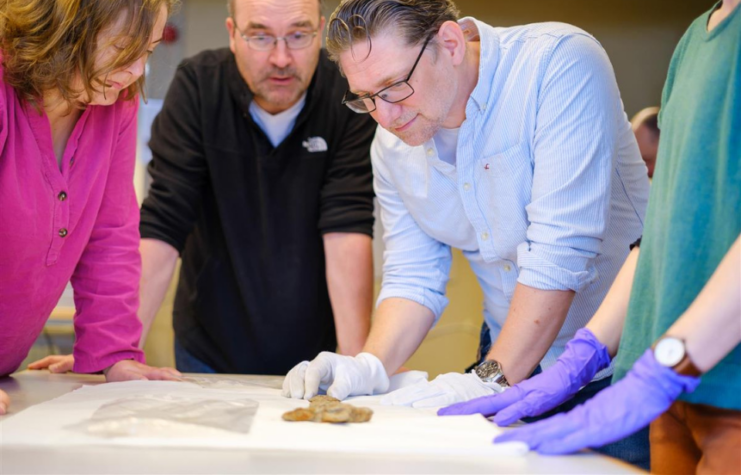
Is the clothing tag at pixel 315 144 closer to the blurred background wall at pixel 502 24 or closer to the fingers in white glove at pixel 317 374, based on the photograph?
the fingers in white glove at pixel 317 374

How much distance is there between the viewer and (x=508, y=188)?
1470mm

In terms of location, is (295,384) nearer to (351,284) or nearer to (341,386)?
(341,386)

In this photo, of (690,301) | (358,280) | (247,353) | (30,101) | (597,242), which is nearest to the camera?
(690,301)

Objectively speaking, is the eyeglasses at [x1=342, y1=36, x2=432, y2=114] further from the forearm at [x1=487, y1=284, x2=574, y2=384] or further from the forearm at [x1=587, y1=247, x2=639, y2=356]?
the forearm at [x1=587, y1=247, x2=639, y2=356]

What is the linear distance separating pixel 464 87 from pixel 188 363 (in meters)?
1.26

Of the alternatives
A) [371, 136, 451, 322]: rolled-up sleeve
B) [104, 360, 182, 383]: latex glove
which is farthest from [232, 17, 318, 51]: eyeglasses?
[104, 360, 182, 383]: latex glove

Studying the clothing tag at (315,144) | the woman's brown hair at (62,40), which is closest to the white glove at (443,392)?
the woman's brown hair at (62,40)

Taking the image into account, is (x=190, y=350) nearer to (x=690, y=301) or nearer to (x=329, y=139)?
(x=329, y=139)

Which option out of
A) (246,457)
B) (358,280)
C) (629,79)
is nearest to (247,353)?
(358,280)

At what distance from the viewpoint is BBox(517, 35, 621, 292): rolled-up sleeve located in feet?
4.44

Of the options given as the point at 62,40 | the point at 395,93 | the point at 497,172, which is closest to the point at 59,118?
the point at 62,40

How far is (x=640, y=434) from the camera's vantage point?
4.24 ft

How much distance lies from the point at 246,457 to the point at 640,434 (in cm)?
75

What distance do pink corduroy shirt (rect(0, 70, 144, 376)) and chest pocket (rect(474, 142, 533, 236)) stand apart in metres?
0.74
